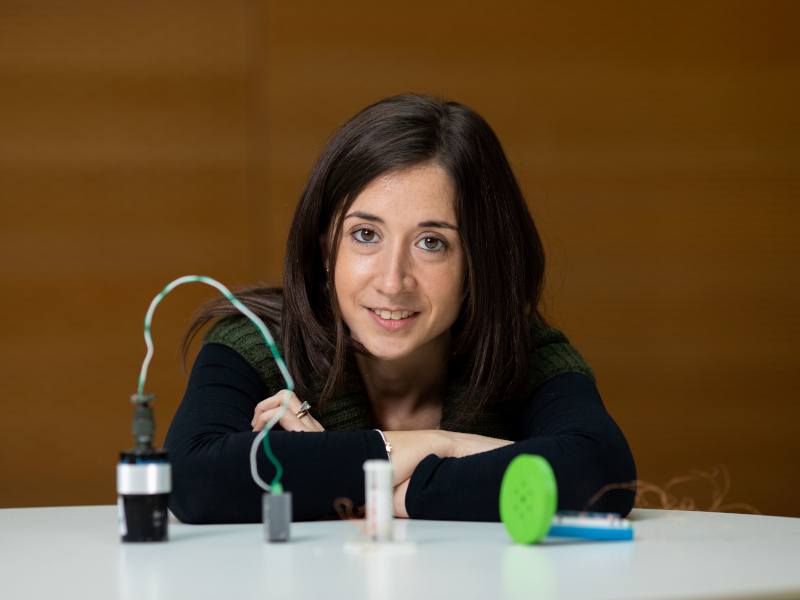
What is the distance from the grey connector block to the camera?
1399 mm

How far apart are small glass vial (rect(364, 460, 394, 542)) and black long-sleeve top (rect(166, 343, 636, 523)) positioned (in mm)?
274

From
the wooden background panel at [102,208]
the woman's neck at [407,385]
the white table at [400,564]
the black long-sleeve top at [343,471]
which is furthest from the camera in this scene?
the wooden background panel at [102,208]

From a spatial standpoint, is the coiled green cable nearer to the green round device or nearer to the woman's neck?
the green round device

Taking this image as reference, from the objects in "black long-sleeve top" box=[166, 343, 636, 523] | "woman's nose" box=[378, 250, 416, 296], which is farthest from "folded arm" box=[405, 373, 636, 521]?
"woman's nose" box=[378, 250, 416, 296]

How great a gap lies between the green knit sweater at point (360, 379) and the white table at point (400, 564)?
447 millimetres

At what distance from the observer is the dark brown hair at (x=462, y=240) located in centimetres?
199

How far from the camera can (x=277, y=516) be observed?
4.59 feet

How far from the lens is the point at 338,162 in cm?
201

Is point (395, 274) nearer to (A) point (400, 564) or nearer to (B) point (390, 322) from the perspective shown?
(B) point (390, 322)

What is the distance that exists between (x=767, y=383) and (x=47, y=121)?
2.54 metres

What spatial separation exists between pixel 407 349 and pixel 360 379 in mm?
202

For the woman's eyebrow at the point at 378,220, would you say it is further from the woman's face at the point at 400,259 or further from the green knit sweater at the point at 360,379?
the green knit sweater at the point at 360,379

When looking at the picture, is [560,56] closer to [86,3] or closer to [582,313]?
[582,313]

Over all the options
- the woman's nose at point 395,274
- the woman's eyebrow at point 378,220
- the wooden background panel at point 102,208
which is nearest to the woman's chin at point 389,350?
the woman's nose at point 395,274
